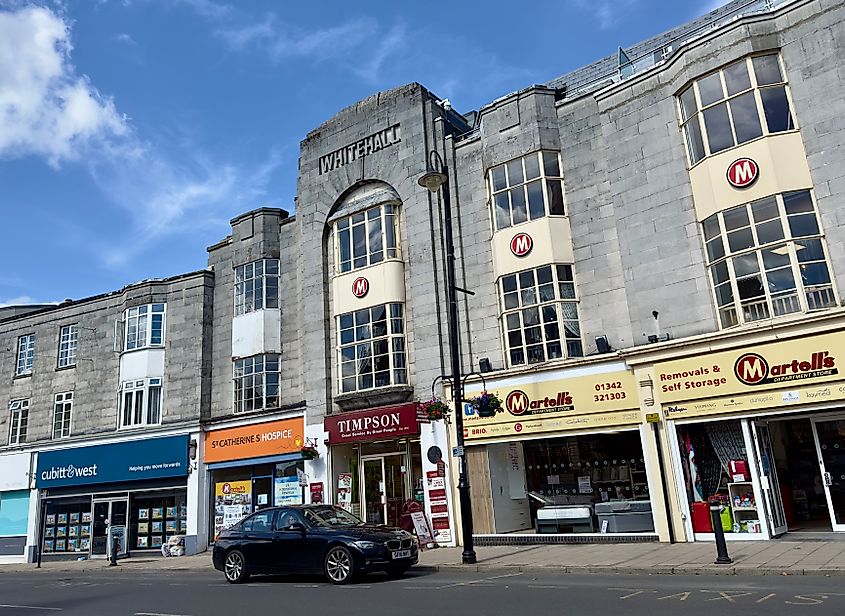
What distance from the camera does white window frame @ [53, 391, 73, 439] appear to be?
2784cm

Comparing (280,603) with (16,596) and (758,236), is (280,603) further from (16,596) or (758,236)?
(758,236)

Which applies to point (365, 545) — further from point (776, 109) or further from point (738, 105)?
point (776, 109)

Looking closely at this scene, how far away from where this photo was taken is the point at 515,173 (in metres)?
19.3

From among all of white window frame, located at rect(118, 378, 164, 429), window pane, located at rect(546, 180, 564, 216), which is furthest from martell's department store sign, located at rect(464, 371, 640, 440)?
white window frame, located at rect(118, 378, 164, 429)

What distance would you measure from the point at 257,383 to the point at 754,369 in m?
16.0

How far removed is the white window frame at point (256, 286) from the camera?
80.2 ft

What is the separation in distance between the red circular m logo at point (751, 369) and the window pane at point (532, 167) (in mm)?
7458

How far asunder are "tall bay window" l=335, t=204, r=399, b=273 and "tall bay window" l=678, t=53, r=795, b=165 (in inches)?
358

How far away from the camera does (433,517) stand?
60.9 ft

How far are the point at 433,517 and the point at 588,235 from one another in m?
8.73

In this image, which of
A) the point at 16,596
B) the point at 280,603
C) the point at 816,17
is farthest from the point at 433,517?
the point at 816,17

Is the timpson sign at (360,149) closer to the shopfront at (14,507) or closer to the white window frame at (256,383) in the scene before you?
the white window frame at (256,383)

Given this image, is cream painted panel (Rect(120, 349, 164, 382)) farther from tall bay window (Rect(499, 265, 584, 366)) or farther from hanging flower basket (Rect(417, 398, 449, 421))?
tall bay window (Rect(499, 265, 584, 366))

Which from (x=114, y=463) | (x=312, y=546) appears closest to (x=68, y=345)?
(x=114, y=463)
